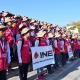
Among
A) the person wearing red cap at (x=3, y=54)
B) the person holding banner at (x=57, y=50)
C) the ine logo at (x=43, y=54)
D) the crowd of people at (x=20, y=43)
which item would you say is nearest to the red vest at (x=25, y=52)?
the crowd of people at (x=20, y=43)

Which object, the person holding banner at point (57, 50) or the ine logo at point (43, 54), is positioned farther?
the person holding banner at point (57, 50)

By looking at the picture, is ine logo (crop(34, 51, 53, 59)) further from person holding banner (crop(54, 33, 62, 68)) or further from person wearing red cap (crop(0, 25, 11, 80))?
person wearing red cap (crop(0, 25, 11, 80))

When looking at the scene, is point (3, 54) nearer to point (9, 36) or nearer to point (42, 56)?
point (9, 36)

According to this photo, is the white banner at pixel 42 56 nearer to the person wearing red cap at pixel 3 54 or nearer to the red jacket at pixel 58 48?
the red jacket at pixel 58 48

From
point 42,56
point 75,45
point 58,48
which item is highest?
point 75,45

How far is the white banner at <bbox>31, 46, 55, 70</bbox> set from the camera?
1261cm

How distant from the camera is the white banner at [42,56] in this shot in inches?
496

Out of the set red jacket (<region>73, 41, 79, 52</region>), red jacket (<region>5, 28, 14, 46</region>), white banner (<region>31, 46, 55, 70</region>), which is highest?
red jacket (<region>5, 28, 14, 46</region>)

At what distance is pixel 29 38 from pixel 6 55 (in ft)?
6.45

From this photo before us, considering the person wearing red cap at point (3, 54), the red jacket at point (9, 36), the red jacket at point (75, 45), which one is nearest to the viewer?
the person wearing red cap at point (3, 54)

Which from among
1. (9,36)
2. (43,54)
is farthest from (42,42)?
(9,36)

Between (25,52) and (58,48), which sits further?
(58,48)

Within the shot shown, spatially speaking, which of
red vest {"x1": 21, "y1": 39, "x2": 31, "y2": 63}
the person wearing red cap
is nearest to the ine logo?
red vest {"x1": 21, "y1": 39, "x2": 31, "y2": 63}

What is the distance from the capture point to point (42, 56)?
13.6 metres
